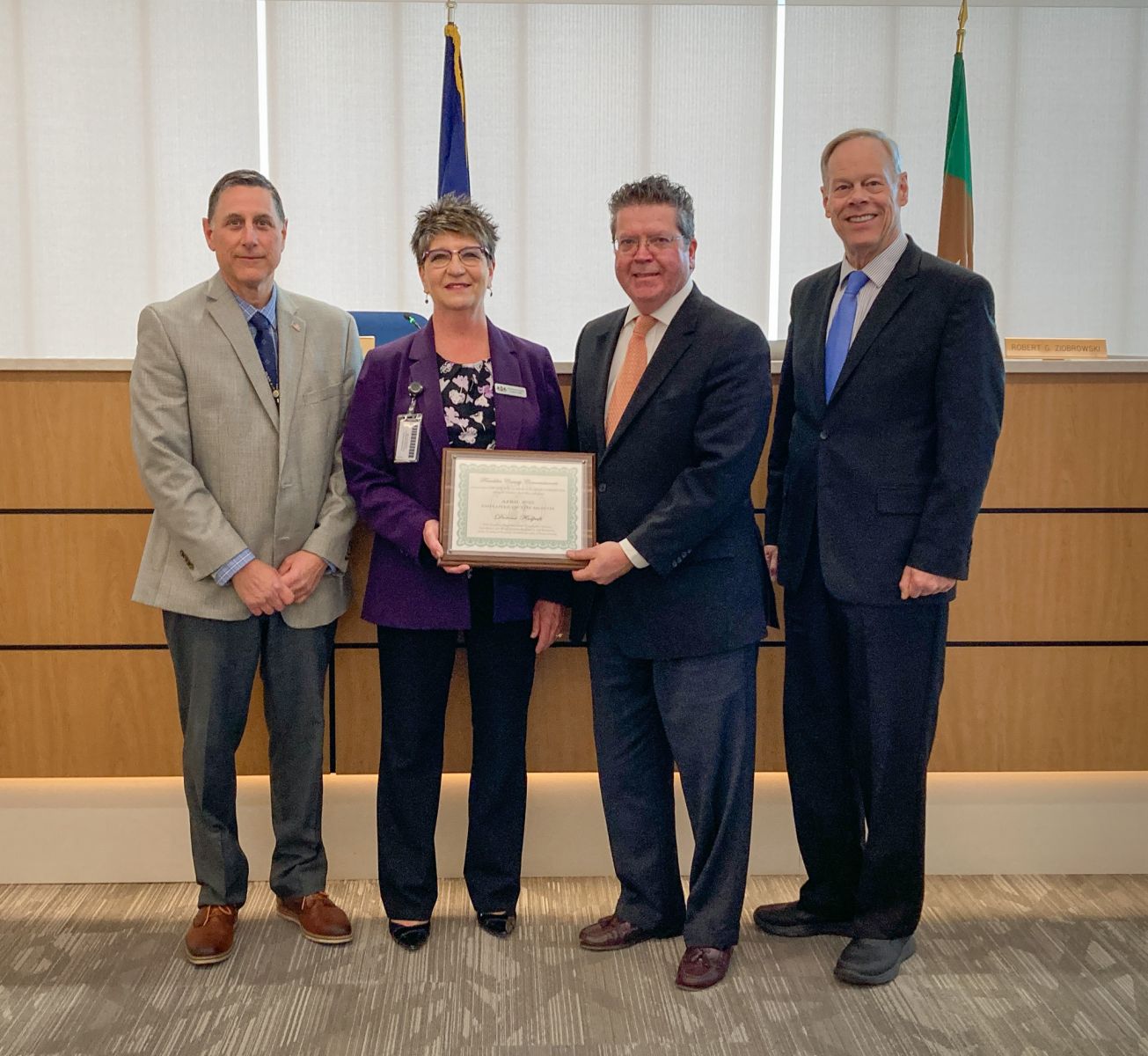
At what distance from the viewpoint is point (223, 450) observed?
225 cm

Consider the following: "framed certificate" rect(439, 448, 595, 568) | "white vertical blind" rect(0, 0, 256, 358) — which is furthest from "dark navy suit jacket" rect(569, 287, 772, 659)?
"white vertical blind" rect(0, 0, 256, 358)

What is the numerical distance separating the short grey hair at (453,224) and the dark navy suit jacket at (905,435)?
79 centimetres

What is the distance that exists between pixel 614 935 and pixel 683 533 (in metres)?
1.00

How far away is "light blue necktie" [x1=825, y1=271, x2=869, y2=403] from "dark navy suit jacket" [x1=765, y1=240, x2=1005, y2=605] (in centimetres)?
2

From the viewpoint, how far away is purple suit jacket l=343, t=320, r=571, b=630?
2209 millimetres

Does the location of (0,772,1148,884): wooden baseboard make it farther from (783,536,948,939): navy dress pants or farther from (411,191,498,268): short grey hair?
(411,191,498,268): short grey hair

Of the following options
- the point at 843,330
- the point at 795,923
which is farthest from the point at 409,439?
the point at 795,923

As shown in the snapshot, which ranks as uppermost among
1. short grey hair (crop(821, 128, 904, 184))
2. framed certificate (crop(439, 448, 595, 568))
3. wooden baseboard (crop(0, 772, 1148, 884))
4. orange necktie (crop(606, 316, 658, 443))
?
short grey hair (crop(821, 128, 904, 184))

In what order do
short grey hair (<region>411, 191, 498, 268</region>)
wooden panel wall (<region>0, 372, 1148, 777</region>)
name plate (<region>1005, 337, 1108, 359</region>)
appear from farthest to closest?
name plate (<region>1005, 337, 1108, 359</region>), wooden panel wall (<region>0, 372, 1148, 777</region>), short grey hair (<region>411, 191, 498, 268</region>)

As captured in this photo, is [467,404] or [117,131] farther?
[117,131]

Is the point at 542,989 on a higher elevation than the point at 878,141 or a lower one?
lower

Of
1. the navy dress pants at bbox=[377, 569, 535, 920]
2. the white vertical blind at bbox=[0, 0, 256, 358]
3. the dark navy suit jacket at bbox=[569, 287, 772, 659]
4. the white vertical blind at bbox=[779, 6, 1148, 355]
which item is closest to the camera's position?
the dark navy suit jacket at bbox=[569, 287, 772, 659]

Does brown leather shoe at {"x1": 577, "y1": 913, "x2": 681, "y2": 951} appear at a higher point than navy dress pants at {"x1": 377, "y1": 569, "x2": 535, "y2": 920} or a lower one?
lower

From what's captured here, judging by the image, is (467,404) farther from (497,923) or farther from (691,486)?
(497,923)
